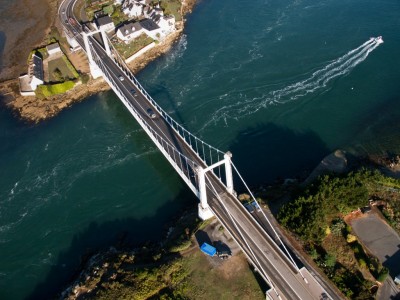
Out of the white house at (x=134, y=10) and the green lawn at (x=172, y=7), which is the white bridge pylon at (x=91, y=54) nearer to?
the white house at (x=134, y=10)

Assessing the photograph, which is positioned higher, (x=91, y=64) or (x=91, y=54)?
(x=91, y=54)

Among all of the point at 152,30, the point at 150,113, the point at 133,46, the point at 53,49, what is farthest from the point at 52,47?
the point at 150,113

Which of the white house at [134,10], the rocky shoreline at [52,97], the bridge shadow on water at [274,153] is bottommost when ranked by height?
the bridge shadow on water at [274,153]

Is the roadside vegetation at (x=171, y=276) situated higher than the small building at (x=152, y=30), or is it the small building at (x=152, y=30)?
the small building at (x=152, y=30)

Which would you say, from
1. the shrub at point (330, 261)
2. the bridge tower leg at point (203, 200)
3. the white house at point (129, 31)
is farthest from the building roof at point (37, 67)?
the shrub at point (330, 261)

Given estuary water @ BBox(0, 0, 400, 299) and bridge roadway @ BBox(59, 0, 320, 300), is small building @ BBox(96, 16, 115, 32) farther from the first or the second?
bridge roadway @ BBox(59, 0, 320, 300)

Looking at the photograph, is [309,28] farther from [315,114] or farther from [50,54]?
[50,54]

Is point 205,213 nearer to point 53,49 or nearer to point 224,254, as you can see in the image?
point 224,254
